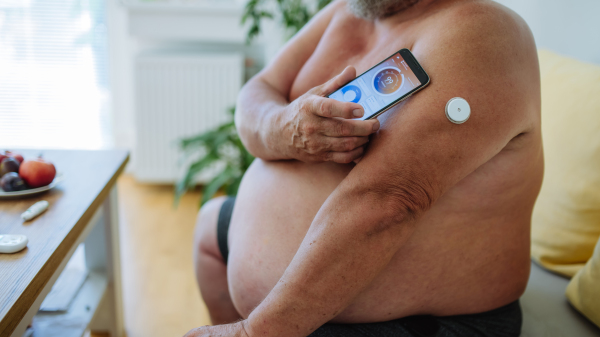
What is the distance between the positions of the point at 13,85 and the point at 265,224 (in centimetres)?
258

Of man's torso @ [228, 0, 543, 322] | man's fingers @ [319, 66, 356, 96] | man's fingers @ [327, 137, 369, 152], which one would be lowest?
man's torso @ [228, 0, 543, 322]

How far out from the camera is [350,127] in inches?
23.2

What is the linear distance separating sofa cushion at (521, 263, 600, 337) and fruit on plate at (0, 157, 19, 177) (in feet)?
3.36

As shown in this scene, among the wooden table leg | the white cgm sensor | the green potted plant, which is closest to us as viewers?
the white cgm sensor

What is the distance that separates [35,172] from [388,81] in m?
0.72

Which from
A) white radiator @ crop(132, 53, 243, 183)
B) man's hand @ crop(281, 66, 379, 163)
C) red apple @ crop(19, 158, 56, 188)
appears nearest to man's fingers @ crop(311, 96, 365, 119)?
man's hand @ crop(281, 66, 379, 163)

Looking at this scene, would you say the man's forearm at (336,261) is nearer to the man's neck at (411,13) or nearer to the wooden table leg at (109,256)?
the man's neck at (411,13)

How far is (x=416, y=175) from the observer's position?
0.56 metres

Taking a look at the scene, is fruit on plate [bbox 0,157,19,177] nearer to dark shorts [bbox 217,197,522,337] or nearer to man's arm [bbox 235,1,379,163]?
man's arm [bbox 235,1,379,163]

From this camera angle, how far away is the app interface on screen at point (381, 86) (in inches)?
23.7

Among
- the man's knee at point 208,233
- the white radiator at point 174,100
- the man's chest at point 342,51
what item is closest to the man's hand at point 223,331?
the man's knee at point 208,233

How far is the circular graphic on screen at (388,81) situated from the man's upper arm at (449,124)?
32mm

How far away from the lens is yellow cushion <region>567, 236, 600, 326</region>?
73 cm

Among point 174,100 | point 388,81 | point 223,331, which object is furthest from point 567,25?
point 174,100
